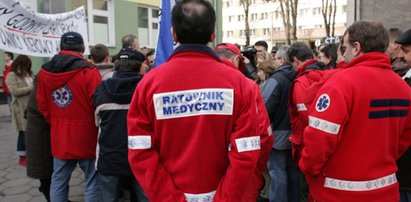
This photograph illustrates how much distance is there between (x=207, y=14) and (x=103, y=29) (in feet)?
41.5

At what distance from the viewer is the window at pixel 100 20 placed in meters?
12.9

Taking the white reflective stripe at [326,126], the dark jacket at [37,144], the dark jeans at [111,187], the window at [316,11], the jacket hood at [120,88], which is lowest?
the dark jeans at [111,187]

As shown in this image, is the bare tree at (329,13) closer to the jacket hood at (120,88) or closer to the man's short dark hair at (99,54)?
the man's short dark hair at (99,54)

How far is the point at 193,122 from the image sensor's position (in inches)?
75.3

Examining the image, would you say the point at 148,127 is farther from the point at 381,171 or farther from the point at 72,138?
the point at 72,138

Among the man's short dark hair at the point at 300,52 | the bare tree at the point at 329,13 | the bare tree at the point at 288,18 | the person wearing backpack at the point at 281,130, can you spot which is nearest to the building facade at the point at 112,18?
the man's short dark hair at the point at 300,52

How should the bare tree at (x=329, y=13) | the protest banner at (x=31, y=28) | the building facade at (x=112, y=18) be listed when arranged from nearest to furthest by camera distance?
the protest banner at (x=31, y=28)
the building facade at (x=112, y=18)
the bare tree at (x=329, y=13)

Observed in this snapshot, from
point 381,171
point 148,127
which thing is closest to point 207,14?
point 148,127

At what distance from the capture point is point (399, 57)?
11.2ft

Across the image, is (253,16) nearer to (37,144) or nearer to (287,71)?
(287,71)

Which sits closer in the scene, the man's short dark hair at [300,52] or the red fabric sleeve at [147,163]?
the red fabric sleeve at [147,163]

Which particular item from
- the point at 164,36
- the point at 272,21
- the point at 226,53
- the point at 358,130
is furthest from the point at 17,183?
the point at 272,21

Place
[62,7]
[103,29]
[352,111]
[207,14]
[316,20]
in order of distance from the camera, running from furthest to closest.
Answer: [316,20], [103,29], [62,7], [352,111], [207,14]

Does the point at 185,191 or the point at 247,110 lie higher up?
the point at 247,110
